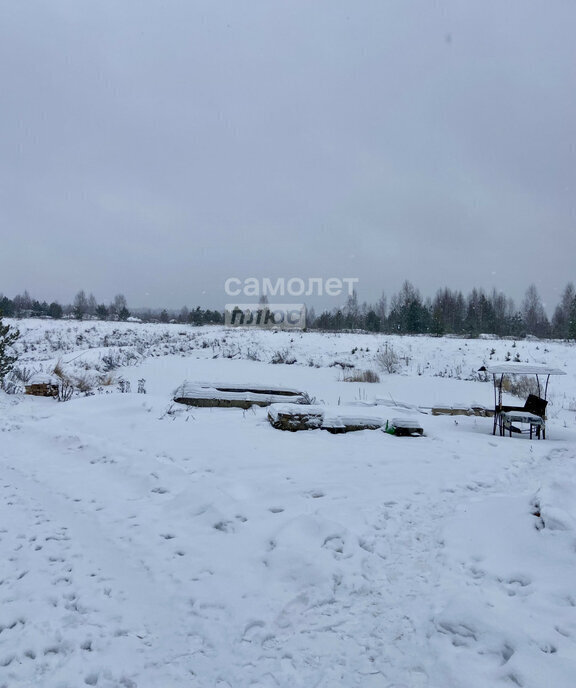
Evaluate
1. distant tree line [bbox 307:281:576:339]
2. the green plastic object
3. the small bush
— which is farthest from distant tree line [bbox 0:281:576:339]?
the green plastic object

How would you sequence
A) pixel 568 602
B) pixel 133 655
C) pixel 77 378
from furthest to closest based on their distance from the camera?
pixel 77 378 < pixel 568 602 < pixel 133 655

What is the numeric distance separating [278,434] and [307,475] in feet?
6.32

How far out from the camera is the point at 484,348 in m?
21.0

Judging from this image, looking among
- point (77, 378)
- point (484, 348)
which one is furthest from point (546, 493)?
point (484, 348)

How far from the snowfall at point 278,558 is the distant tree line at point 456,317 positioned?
32150 mm

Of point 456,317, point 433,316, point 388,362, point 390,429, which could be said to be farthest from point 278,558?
point 456,317

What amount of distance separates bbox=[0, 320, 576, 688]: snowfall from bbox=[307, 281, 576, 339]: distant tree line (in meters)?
32.1

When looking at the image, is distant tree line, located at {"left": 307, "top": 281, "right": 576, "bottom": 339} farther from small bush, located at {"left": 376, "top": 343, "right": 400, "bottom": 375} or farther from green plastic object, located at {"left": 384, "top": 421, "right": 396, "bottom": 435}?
green plastic object, located at {"left": 384, "top": 421, "right": 396, "bottom": 435}

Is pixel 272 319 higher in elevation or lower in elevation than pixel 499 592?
higher

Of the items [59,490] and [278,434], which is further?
[278,434]

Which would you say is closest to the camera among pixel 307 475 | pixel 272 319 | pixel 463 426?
pixel 307 475

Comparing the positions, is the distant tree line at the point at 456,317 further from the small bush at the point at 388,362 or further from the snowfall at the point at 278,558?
the snowfall at the point at 278,558

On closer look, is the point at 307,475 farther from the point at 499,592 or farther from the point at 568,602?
the point at 568,602

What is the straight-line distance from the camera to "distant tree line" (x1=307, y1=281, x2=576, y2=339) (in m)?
43.8
